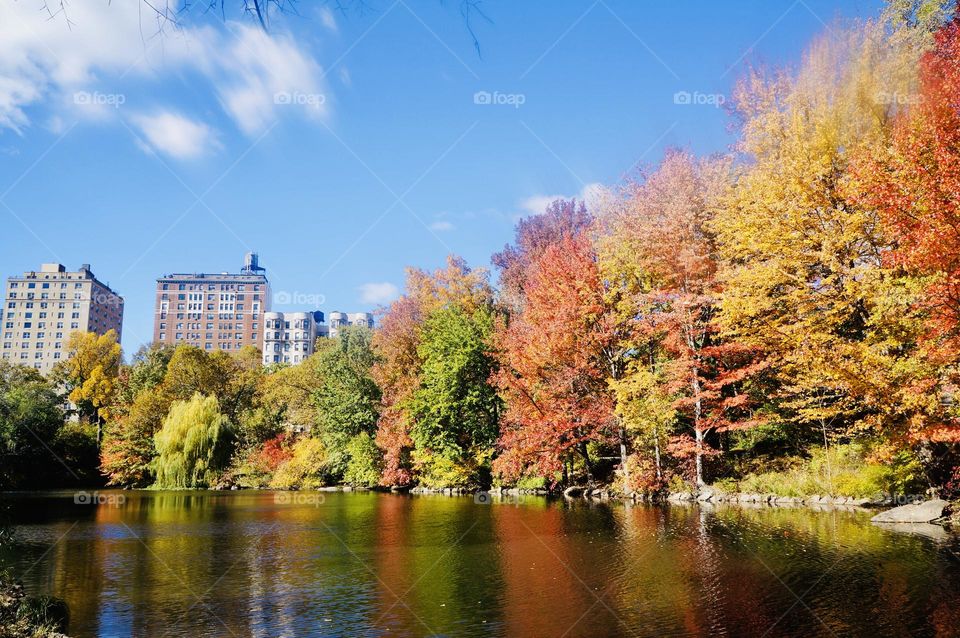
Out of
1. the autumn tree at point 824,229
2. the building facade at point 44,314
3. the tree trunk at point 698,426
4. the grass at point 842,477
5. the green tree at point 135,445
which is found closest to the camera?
the autumn tree at point 824,229

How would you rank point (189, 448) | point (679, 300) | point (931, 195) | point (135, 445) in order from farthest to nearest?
point (135, 445), point (189, 448), point (679, 300), point (931, 195)

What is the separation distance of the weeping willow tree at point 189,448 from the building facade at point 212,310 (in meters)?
120

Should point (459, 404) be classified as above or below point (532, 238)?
below

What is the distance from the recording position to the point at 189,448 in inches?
1907

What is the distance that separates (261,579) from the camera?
14.7 m

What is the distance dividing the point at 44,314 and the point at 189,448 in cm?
12582

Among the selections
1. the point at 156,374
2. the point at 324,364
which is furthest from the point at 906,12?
the point at 156,374

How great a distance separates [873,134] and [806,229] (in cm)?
415

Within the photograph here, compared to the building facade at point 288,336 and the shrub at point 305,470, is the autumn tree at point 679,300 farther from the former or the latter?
the building facade at point 288,336

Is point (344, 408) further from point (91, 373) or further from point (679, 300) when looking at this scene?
point (91, 373)

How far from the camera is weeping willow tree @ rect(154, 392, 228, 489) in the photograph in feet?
159

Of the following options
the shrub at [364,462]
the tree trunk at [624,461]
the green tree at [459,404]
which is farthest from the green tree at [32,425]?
the tree trunk at [624,461]

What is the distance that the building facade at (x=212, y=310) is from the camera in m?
165

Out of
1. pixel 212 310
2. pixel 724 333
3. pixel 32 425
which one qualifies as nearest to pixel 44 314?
pixel 212 310
